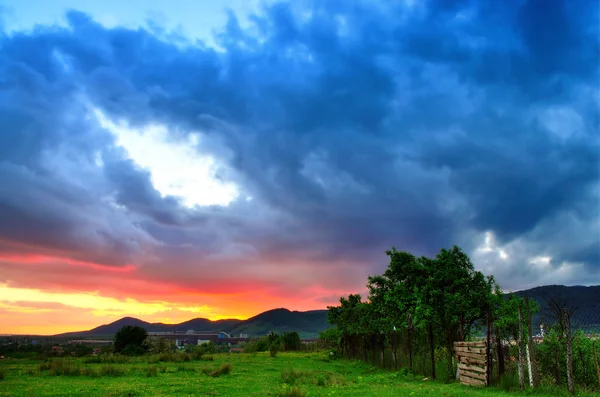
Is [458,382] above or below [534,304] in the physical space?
below

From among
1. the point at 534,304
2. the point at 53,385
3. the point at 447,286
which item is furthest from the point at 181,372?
the point at 534,304

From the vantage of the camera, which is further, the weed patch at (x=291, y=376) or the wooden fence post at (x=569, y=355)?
the weed patch at (x=291, y=376)

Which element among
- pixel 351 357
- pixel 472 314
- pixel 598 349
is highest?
pixel 472 314

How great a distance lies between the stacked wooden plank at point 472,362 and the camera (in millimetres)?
24578

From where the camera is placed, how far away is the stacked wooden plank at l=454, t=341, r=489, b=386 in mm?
24578

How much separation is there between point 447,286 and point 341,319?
35.3 metres

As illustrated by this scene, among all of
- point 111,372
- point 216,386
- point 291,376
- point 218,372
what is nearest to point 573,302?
point 291,376

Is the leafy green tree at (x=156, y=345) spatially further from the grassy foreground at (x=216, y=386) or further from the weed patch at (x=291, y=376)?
the weed patch at (x=291, y=376)

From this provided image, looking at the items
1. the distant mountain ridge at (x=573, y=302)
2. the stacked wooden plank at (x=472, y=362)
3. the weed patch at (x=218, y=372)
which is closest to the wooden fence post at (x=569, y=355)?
the distant mountain ridge at (x=573, y=302)

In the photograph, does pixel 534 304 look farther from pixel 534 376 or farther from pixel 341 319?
pixel 341 319

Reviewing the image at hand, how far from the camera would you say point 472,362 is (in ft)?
85.4

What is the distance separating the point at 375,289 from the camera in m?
38.6

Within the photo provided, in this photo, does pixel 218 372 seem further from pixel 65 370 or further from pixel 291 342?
pixel 291 342

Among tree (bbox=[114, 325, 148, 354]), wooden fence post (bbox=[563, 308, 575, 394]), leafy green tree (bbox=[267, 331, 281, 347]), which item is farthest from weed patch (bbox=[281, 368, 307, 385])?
tree (bbox=[114, 325, 148, 354])
